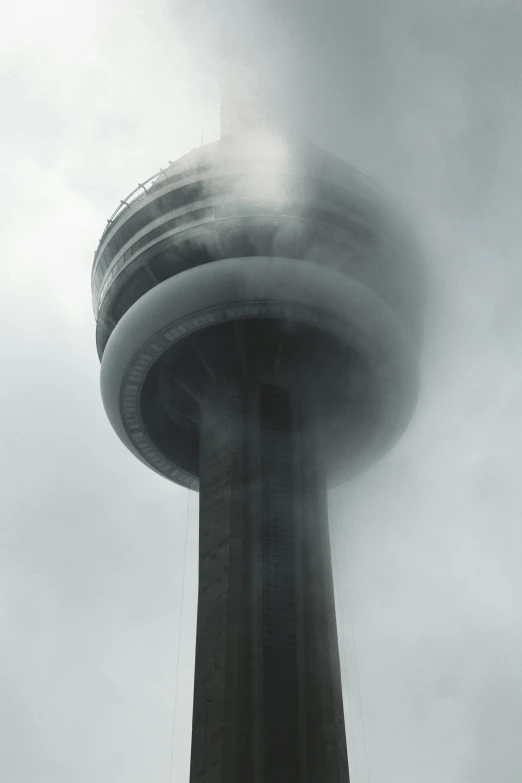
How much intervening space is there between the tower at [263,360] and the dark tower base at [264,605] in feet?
0.29

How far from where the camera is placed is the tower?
36.4m

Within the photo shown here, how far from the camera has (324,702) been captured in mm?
34656

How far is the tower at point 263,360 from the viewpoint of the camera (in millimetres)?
36406

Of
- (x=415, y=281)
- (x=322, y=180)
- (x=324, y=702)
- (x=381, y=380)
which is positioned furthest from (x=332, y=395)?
(x=324, y=702)

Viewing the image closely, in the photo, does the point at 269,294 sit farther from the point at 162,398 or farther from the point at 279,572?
the point at 279,572

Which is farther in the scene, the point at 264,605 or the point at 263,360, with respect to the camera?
the point at 263,360

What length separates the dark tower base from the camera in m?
33.0

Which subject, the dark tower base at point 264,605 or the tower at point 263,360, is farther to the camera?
the tower at point 263,360

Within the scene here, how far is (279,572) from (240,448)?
19.9 feet

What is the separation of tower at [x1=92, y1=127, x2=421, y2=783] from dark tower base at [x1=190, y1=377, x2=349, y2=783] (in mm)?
88

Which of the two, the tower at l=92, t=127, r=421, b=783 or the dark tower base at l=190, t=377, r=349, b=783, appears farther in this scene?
the tower at l=92, t=127, r=421, b=783

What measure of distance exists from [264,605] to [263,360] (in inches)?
506

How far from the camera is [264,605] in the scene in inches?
1423

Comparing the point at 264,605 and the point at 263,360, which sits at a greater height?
the point at 263,360
